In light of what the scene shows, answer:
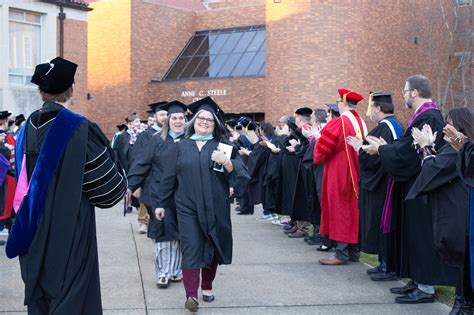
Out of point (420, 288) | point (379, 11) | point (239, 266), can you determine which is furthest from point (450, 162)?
point (379, 11)

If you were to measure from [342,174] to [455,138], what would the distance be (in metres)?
3.27

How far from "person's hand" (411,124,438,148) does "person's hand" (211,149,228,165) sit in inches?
70.5

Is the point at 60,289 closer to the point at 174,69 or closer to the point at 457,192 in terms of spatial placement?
the point at 457,192

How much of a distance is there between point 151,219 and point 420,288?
3.07m

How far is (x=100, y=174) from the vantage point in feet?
14.3

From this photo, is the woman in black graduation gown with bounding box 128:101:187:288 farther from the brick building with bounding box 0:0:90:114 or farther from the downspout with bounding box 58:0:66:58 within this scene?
the downspout with bounding box 58:0:66:58

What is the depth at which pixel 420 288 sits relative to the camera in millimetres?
6820

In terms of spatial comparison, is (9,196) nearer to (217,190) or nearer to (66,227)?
(217,190)

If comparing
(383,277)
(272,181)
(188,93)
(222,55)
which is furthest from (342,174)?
(222,55)

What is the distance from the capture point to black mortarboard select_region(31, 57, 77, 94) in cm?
431

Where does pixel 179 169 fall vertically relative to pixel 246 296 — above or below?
above

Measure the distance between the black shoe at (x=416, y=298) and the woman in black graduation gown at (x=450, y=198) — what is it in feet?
3.32

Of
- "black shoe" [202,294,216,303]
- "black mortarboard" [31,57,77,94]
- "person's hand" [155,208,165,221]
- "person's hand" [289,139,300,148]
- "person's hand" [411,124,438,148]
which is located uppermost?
"black mortarboard" [31,57,77,94]

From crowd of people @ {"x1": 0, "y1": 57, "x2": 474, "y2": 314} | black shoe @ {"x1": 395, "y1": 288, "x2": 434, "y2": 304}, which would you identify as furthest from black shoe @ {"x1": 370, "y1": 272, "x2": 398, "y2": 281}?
black shoe @ {"x1": 395, "y1": 288, "x2": 434, "y2": 304}
